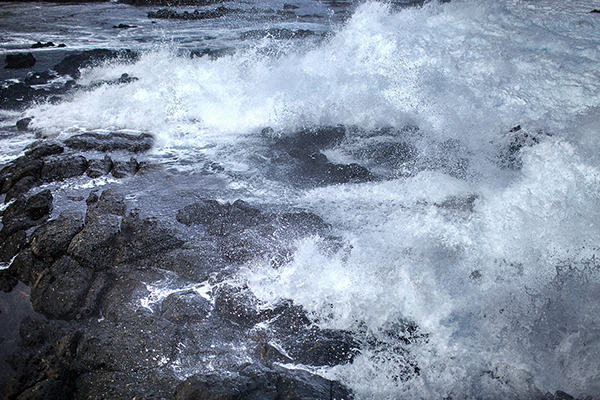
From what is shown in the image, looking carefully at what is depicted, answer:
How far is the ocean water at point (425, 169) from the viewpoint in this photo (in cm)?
306

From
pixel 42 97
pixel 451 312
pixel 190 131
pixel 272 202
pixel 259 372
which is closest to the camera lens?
pixel 259 372

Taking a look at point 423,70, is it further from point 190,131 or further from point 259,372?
point 259,372

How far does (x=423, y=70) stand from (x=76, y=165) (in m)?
7.21

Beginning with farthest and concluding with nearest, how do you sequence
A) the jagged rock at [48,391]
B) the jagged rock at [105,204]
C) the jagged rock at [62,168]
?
the jagged rock at [62,168]
the jagged rock at [105,204]
the jagged rock at [48,391]

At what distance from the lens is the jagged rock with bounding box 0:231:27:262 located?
3873mm

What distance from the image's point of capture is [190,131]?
704 cm

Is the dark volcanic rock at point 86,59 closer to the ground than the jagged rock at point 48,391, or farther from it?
farther from it

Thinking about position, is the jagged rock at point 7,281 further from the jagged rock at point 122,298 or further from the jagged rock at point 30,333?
the jagged rock at point 122,298

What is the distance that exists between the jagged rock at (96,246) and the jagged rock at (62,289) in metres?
0.08

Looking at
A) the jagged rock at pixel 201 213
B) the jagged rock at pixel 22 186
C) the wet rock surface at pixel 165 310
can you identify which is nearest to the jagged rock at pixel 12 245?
the wet rock surface at pixel 165 310

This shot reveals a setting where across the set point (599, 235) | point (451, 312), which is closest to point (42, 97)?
point (451, 312)

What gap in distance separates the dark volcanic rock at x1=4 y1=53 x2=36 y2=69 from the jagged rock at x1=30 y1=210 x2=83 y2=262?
925 centimetres

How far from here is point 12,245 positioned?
3949 mm

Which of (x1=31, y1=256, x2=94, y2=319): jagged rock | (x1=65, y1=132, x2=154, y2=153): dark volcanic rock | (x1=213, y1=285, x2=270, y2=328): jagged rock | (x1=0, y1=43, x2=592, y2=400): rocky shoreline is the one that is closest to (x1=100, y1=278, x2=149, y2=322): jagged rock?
(x1=0, y1=43, x2=592, y2=400): rocky shoreline
